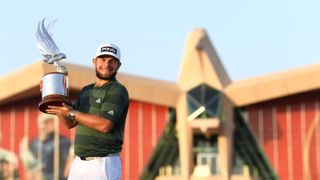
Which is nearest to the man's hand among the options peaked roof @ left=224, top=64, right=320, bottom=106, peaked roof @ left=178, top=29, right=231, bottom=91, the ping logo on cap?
the ping logo on cap

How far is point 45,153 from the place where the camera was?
39.4m

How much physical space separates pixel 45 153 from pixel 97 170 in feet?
111

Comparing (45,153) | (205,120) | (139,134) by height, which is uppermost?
(205,120)

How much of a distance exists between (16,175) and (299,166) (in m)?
13.1

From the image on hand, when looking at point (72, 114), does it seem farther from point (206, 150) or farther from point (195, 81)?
point (206, 150)

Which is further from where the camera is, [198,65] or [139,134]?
[139,134]

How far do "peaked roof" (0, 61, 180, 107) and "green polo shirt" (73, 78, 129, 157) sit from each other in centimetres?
3051

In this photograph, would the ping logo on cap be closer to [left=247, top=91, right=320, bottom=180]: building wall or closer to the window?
the window

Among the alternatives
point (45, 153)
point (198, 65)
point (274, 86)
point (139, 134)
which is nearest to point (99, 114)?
point (198, 65)

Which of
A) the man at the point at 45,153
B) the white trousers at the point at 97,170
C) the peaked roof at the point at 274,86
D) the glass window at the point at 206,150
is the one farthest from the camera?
the man at the point at 45,153

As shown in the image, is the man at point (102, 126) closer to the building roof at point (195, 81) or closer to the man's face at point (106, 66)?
the man's face at point (106, 66)

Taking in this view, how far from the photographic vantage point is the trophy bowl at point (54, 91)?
19.1 ft

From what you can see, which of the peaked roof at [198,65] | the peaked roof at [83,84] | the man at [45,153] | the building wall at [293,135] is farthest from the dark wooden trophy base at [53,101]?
the man at [45,153]

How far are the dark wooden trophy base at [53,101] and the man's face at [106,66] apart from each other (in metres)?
0.32
